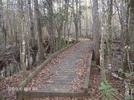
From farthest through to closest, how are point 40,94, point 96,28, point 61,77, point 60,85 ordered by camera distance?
1. point 96,28
2. point 61,77
3. point 60,85
4. point 40,94

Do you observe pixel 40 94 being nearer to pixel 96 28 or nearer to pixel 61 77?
pixel 61 77

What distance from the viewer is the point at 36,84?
700cm

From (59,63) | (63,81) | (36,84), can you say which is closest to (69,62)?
(59,63)

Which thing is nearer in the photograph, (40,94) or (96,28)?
(40,94)

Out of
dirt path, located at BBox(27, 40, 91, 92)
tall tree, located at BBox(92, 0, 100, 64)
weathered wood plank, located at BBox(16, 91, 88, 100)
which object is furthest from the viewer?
tall tree, located at BBox(92, 0, 100, 64)

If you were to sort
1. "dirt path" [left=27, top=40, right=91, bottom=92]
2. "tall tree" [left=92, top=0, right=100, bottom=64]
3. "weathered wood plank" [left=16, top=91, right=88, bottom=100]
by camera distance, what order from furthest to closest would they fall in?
"tall tree" [left=92, top=0, right=100, bottom=64]
"dirt path" [left=27, top=40, right=91, bottom=92]
"weathered wood plank" [left=16, top=91, right=88, bottom=100]

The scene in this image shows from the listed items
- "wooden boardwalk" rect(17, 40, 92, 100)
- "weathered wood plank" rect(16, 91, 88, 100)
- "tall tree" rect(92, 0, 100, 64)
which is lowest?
"weathered wood plank" rect(16, 91, 88, 100)

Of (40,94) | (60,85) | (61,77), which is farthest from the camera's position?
(61,77)

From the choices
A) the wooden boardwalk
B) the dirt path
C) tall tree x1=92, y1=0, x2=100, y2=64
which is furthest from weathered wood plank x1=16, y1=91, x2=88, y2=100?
tall tree x1=92, y1=0, x2=100, y2=64

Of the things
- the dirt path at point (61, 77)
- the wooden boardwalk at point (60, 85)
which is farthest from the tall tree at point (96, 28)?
the wooden boardwalk at point (60, 85)

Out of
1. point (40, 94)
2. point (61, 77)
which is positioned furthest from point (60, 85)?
point (40, 94)

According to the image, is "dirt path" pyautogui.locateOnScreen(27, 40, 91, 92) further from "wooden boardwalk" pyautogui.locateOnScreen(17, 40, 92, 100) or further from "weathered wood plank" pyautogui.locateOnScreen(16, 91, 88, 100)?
"weathered wood plank" pyautogui.locateOnScreen(16, 91, 88, 100)

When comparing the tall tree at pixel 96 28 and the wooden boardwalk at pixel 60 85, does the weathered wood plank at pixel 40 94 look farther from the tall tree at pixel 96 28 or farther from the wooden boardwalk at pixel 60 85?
the tall tree at pixel 96 28

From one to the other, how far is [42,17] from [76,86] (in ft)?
36.4
